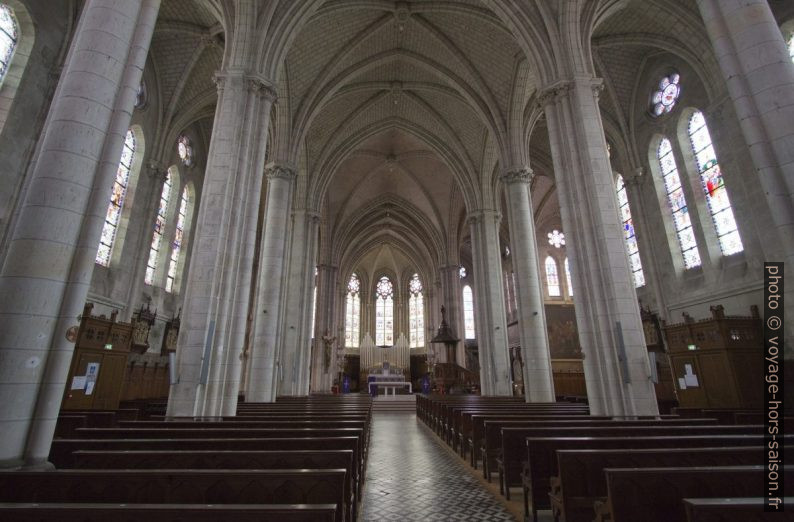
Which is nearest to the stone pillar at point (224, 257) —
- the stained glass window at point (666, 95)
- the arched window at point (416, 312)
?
the stained glass window at point (666, 95)

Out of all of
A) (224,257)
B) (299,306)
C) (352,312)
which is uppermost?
(352,312)

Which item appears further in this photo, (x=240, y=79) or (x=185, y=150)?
(x=185, y=150)

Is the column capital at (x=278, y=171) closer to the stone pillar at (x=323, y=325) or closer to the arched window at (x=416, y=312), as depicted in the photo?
the stone pillar at (x=323, y=325)

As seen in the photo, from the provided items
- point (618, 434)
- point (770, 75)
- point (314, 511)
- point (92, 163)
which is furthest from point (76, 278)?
point (770, 75)

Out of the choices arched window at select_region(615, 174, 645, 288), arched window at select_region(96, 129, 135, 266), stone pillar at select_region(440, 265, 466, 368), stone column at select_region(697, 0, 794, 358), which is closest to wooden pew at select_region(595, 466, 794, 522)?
stone column at select_region(697, 0, 794, 358)

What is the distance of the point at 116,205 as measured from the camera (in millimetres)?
13531

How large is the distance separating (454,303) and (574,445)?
901 inches

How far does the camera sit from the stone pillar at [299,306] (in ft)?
48.8

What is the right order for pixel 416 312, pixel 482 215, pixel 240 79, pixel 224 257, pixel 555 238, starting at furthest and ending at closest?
pixel 416 312, pixel 555 238, pixel 482 215, pixel 240 79, pixel 224 257

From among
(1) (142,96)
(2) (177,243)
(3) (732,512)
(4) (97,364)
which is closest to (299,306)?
(2) (177,243)

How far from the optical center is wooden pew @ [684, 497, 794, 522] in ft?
5.91

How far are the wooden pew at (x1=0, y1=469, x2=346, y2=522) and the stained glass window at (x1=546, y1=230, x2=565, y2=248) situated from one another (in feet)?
83.6

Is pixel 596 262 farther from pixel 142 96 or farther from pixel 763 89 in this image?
pixel 142 96

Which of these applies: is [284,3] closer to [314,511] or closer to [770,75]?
[770,75]
